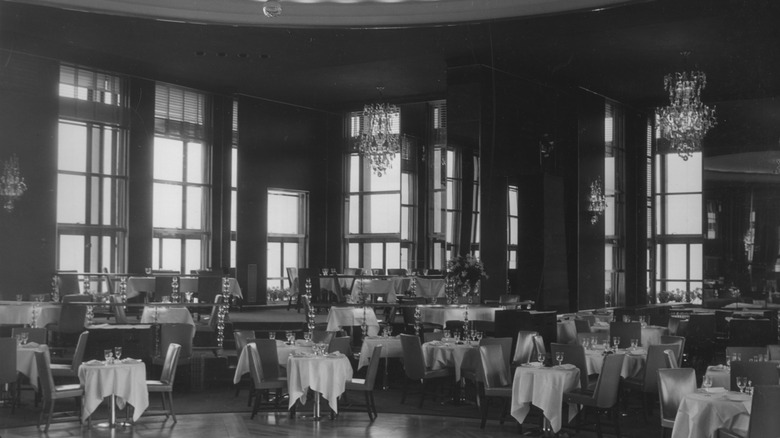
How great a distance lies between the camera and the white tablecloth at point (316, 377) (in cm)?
905

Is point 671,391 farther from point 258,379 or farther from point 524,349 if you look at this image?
point 258,379

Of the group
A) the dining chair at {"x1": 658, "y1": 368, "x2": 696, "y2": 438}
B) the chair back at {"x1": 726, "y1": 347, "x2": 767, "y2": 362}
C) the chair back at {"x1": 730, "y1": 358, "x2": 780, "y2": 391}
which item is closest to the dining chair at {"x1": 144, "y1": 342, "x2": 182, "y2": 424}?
the dining chair at {"x1": 658, "y1": 368, "x2": 696, "y2": 438}

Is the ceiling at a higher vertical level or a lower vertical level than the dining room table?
higher

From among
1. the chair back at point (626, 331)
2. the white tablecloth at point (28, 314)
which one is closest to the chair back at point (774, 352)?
the chair back at point (626, 331)

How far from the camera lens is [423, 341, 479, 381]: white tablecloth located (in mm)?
9938

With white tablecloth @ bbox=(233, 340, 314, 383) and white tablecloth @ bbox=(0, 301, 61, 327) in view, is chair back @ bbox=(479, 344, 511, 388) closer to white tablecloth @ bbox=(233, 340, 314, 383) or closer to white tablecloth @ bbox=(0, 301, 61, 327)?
white tablecloth @ bbox=(233, 340, 314, 383)

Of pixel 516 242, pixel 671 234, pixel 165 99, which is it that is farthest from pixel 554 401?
pixel 671 234

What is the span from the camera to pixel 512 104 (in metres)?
15.7

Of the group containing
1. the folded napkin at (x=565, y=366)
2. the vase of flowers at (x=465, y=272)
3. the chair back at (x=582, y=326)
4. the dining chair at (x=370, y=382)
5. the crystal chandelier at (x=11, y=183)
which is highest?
the crystal chandelier at (x=11, y=183)

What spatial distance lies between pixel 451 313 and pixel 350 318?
1906 millimetres

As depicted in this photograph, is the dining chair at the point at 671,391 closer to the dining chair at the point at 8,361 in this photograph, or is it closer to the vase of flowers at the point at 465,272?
the vase of flowers at the point at 465,272

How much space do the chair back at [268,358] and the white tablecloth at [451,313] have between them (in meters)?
3.79

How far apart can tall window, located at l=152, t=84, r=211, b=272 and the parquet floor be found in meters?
8.96

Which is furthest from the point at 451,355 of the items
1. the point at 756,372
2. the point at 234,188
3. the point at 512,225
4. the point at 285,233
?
the point at 285,233
